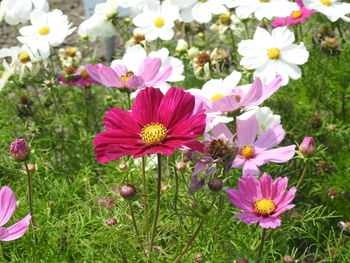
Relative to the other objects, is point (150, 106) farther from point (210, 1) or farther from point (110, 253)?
point (210, 1)

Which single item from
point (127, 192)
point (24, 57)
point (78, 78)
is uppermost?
point (127, 192)

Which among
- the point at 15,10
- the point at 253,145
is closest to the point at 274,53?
the point at 253,145

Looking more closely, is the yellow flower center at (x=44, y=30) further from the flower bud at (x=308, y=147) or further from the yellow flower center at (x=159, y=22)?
the flower bud at (x=308, y=147)

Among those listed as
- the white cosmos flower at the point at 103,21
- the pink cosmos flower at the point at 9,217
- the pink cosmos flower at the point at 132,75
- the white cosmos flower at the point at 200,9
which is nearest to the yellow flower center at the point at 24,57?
the white cosmos flower at the point at 103,21

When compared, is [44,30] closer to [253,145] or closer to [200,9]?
[200,9]

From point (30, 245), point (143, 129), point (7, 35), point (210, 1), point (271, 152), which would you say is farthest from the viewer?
point (7, 35)

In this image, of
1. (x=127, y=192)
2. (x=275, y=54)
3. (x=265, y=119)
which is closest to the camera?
(x=127, y=192)

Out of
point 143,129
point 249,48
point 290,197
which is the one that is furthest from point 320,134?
point 143,129
